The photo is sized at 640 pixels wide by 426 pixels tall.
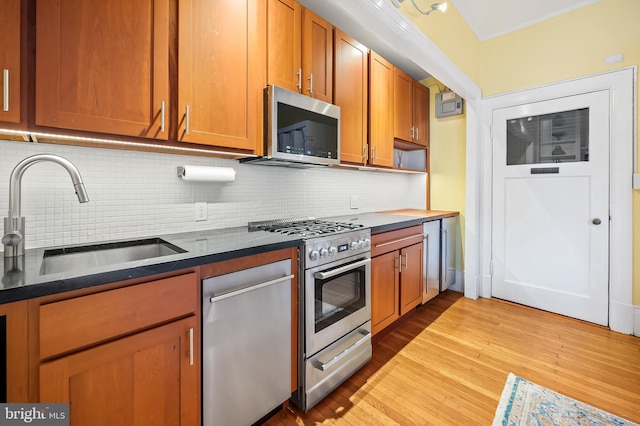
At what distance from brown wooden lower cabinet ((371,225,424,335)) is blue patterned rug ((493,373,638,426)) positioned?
2.76ft

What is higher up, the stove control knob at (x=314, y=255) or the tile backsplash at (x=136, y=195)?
the tile backsplash at (x=136, y=195)

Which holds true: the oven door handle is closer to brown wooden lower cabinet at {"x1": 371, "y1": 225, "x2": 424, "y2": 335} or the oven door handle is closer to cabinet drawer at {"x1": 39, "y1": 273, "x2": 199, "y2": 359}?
brown wooden lower cabinet at {"x1": 371, "y1": 225, "x2": 424, "y2": 335}

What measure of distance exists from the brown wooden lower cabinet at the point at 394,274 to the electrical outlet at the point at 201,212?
115 centimetres

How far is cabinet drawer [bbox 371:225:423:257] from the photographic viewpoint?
210 cm

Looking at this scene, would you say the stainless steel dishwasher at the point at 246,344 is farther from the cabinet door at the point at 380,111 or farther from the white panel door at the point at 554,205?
the white panel door at the point at 554,205

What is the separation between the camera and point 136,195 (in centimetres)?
153

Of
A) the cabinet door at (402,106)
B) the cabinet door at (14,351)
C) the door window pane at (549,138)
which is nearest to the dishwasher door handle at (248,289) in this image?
the cabinet door at (14,351)

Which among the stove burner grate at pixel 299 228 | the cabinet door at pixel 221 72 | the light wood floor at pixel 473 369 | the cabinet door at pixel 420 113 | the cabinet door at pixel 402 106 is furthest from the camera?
the cabinet door at pixel 420 113

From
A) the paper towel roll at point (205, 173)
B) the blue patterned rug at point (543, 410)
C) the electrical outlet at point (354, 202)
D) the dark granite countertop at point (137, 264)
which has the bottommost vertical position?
the blue patterned rug at point (543, 410)

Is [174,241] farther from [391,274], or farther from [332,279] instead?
[391,274]

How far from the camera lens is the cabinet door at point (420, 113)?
3.23 m

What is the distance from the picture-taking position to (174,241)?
146cm

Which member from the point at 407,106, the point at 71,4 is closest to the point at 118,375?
the point at 71,4

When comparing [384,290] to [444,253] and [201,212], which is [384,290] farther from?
[201,212]
